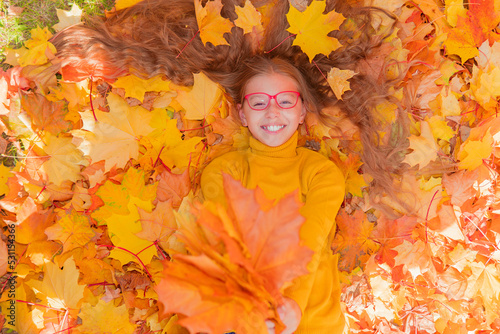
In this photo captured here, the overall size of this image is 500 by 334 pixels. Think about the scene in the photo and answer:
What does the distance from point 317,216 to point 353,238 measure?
415 mm

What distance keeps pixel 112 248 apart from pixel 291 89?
120 centimetres

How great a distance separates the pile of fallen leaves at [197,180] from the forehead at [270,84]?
18 cm

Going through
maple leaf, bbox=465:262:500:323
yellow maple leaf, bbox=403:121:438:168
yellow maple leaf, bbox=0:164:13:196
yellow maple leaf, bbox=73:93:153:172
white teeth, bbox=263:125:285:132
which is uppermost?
yellow maple leaf, bbox=73:93:153:172

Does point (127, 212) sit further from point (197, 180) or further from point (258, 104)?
point (258, 104)

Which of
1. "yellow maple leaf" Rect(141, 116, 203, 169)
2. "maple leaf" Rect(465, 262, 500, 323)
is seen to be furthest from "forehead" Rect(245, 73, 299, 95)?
"maple leaf" Rect(465, 262, 500, 323)

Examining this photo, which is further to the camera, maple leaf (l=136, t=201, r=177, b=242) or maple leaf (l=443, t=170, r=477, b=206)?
maple leaf (l=443, t=170, r=477, b=206)

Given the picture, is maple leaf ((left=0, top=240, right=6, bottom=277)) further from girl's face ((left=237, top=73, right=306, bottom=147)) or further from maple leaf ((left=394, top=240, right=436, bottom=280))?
maple leaf ((left=394, top=240, right=436, bottom=280))

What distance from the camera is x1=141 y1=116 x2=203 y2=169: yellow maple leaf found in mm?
1731

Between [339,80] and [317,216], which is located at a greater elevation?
[339,80]

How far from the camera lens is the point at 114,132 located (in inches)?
64.7

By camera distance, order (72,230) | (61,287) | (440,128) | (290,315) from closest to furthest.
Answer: (290,315) → (61,287) → (72,230) → (440,128)

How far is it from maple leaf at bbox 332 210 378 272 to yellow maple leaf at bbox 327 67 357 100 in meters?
0.66

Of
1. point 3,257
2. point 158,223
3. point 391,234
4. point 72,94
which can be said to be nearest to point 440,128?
point 391,234

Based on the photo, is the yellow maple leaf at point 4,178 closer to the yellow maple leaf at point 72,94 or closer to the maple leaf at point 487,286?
A: the yellow maple leaf at point 72,94
